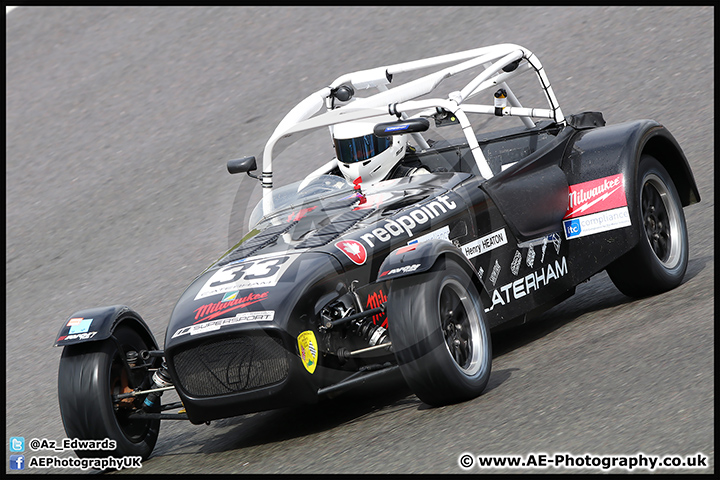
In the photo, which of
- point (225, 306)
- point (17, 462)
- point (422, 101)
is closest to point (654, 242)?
point (422, 101)

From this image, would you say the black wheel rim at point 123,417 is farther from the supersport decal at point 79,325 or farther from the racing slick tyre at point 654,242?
the racing slick tyre at point 654,242

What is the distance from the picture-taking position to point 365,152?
6.71m

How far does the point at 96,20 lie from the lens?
1633 centimetres

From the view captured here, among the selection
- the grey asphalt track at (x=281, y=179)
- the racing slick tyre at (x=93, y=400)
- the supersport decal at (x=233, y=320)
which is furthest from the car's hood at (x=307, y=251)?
the grey asphalt track at (x=281, y=179)

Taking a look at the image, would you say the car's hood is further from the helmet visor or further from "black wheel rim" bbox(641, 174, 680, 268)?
"black wheel rim" bbox(641, 174, 680, 268)

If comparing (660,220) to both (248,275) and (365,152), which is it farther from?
(248,275)

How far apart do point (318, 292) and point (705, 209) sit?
15.0 feet

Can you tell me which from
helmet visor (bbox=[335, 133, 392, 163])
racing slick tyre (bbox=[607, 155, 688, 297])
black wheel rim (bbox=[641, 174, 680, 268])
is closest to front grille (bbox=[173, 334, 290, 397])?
helmet visor (bbox=[335, 133, 392, 163])

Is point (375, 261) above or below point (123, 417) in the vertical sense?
above

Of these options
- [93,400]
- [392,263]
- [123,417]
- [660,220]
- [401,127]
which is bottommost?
[123,417]

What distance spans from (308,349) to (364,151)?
2.03 m

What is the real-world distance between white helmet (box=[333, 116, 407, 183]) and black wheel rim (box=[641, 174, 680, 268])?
1.82m

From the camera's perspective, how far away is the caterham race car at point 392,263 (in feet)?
16.6

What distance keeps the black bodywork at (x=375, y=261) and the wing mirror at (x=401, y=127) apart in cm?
47
